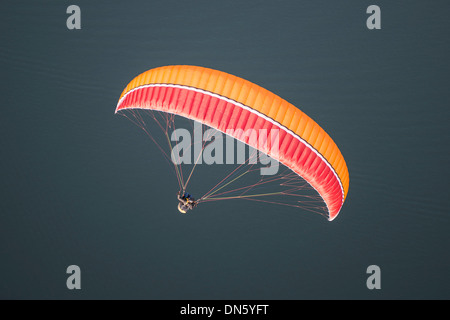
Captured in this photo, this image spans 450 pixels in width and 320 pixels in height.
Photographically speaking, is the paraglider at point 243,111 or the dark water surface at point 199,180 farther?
the dark water surface at point 199,180

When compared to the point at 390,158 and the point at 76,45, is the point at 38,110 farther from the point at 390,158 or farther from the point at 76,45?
the point at 390,158

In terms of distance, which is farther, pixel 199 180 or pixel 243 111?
pixel 199 180

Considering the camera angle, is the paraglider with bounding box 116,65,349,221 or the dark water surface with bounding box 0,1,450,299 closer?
the paraglider with bounding box 116,65,349,221
